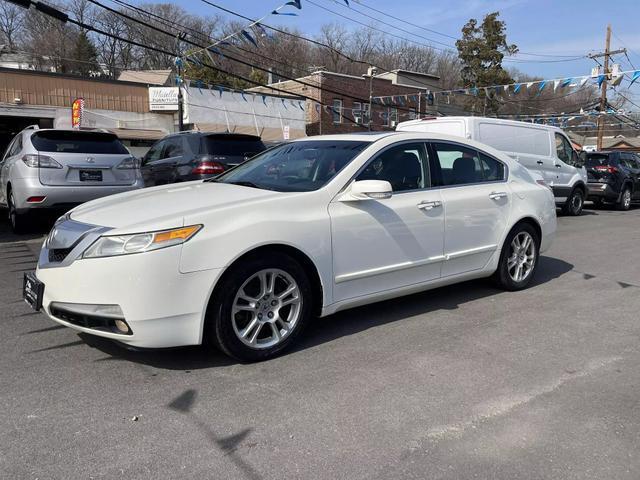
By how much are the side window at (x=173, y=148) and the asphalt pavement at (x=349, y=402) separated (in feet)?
18.1

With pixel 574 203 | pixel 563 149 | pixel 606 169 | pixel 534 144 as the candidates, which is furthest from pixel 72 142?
pixel 606 169

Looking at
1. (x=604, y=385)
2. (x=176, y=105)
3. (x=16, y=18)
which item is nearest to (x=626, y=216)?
(x=604, y=385)

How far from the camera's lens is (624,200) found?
15.2m

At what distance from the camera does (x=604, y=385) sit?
3441 millimetres

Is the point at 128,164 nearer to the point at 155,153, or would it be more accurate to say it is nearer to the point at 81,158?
the point at 81,158

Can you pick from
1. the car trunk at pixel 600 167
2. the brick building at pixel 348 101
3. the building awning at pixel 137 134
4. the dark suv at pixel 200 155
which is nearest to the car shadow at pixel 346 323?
the dark suv at pixel 200 155

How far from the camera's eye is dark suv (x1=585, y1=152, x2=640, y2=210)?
14.8m

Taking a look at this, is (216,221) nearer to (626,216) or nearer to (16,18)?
(626,216)

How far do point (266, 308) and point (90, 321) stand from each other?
113 centimetres

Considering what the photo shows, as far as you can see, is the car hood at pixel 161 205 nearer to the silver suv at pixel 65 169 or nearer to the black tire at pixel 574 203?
the silver suv at pixel 65 169

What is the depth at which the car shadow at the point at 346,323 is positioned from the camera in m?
3.71

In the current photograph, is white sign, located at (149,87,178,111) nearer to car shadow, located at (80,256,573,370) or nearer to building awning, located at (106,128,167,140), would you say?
building awning, located at (106,128,167,140)

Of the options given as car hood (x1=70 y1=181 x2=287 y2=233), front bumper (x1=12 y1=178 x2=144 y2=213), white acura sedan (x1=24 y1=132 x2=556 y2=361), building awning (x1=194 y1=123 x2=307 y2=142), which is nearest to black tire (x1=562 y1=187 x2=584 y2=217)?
white acura sedan (x1=24 y1=132 x2=556 y2=361)

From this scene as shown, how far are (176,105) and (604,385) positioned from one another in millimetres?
23048
